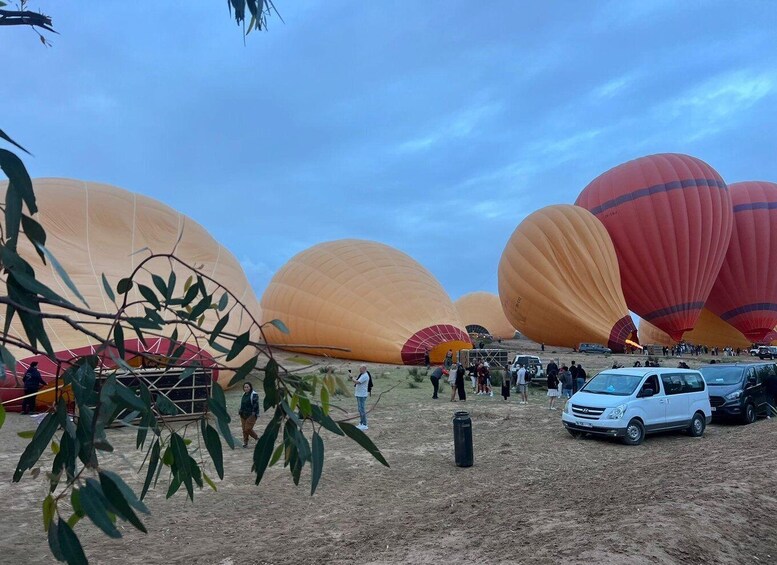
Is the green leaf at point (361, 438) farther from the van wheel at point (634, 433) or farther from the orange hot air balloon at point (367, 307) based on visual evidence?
the orange hot air balloon at point (367, 307)

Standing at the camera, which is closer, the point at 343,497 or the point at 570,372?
the point at 343,497

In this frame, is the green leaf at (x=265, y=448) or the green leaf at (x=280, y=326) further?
the green leaf at (x=265, y=448)

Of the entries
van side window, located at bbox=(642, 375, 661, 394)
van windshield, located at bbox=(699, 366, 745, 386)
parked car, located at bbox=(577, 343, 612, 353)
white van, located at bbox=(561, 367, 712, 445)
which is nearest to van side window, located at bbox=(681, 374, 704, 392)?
white van, located at bbox=(561, 367, 712, 445)

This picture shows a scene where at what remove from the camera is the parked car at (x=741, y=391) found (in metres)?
14.6

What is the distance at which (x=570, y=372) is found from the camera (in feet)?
65.7

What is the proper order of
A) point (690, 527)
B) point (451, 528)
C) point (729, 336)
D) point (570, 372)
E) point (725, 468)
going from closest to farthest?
point (690, 527)
point (451, 528)
point (725, 468)
point (570, 372)
point (729, 336)

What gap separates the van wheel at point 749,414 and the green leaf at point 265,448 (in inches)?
614

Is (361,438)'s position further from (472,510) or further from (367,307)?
(367,307)

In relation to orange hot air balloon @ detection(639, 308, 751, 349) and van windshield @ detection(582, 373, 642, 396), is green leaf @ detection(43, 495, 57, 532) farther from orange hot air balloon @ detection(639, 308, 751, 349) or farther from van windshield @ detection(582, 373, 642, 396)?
orange hot air balloon @ detection(639, 308, 751, 349)

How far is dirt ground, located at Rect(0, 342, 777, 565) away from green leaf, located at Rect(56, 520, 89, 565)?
186cm

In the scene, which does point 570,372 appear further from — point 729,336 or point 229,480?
point 729,336

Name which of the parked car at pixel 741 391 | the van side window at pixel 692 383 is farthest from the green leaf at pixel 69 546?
the parked car at pixel 741 391

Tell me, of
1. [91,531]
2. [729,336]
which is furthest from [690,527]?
[729,336]

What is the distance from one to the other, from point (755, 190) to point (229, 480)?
1699 inches
